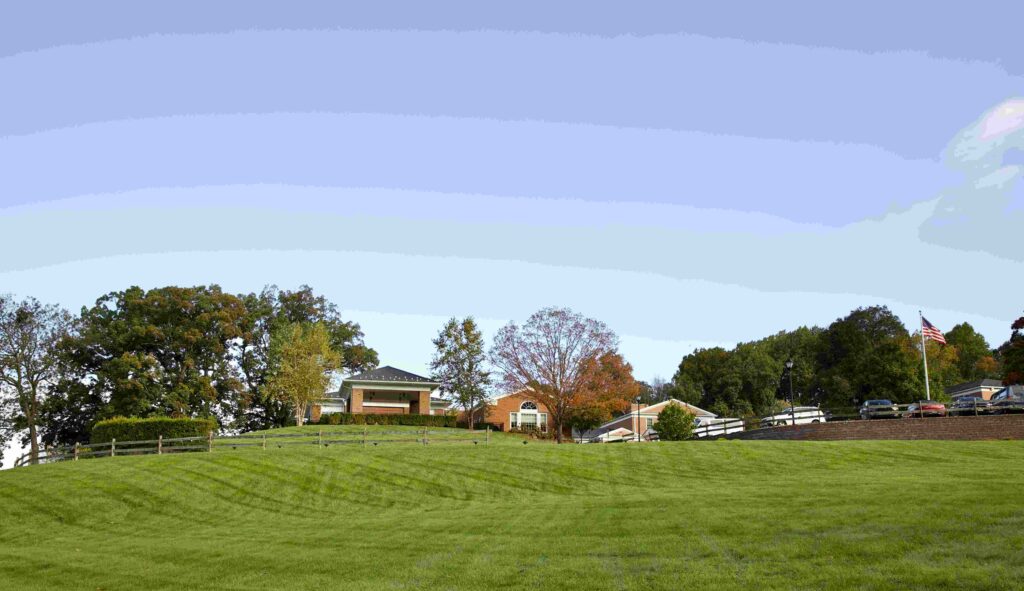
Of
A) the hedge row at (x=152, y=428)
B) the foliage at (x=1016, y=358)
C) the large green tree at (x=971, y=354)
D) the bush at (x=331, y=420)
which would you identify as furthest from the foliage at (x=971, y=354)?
the hedge row at (x=152, y=428)

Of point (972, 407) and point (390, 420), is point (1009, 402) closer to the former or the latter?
point (972, 407)

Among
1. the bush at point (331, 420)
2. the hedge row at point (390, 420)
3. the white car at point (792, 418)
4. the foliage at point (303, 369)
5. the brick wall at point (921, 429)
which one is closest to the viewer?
the brick wall at point (921, 429)

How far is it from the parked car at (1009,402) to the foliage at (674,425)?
16.5 metres

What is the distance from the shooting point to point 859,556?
475 inches

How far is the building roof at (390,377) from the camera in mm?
69938

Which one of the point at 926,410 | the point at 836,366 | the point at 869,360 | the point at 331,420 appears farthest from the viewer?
the point at 836,366

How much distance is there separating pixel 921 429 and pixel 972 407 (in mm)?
5415

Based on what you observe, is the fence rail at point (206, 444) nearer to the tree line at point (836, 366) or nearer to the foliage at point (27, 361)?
the foliage at point (27, 361)

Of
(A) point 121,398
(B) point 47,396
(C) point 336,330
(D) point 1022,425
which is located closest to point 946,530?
(D) point 1022,425

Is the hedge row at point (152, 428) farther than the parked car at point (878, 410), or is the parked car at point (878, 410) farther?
the parked car at point (878, 410)

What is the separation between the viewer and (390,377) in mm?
70938

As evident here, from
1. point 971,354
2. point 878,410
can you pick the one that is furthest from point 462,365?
point 971,354

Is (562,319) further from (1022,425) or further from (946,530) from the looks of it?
(946,530)

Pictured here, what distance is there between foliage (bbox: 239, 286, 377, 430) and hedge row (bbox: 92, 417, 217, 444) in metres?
23.6
